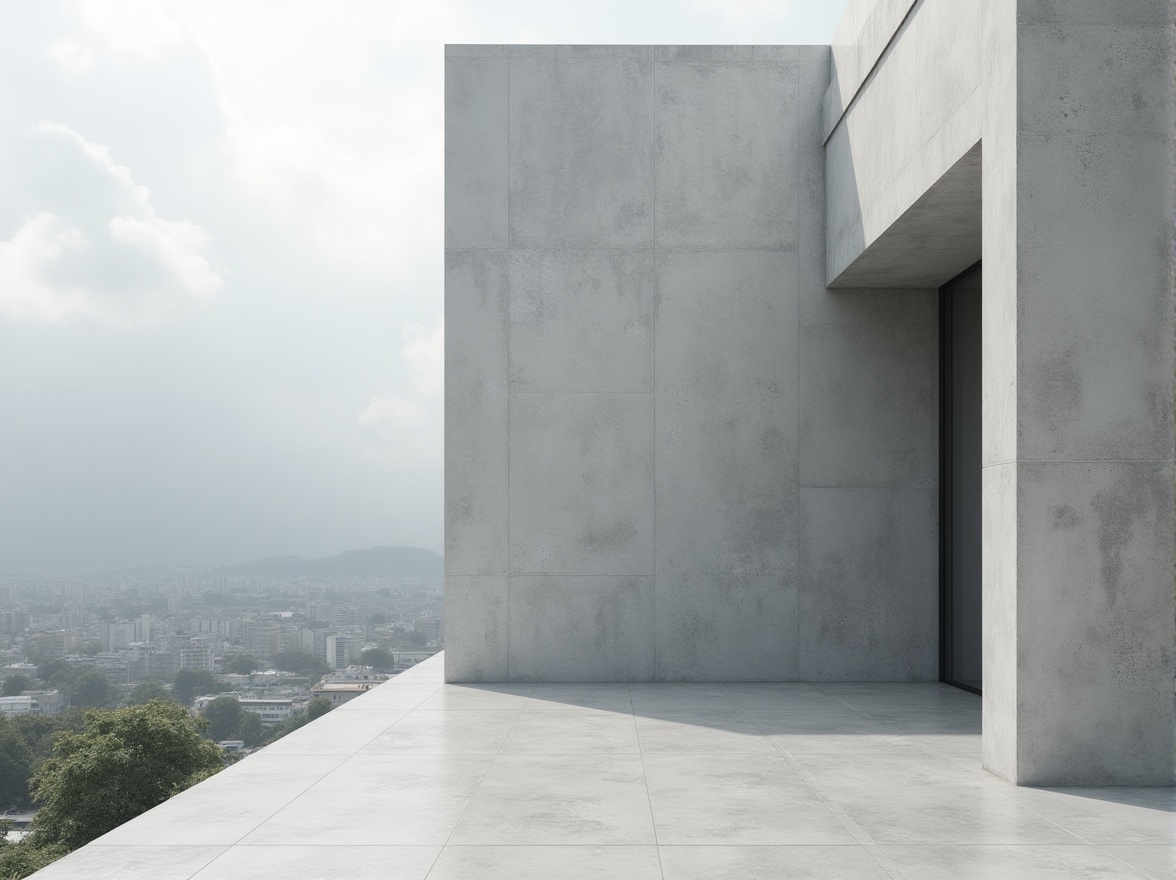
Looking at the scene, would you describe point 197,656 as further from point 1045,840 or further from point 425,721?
point 1045,840

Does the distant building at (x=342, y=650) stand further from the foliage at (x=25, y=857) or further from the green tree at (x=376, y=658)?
the foliage at (x=25, y=857)

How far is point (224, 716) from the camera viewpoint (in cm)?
2077

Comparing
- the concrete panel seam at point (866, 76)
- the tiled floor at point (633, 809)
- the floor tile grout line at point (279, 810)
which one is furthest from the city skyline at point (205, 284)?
the floor tile grout line at point (279, 810)

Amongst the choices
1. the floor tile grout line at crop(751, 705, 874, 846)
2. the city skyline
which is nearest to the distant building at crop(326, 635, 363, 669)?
the city skyline

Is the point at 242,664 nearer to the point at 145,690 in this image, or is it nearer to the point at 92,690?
the point at 145,690

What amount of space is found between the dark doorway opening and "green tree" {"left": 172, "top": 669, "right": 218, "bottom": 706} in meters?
16.5

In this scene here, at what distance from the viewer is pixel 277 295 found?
136 ft

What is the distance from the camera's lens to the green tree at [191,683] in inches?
853

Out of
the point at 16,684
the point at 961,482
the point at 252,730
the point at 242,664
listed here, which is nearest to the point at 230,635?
the point at 242,664

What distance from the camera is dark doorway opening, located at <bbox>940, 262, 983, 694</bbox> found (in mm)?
8414

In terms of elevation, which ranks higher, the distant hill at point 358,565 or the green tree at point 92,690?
the distant hill at point 358,565

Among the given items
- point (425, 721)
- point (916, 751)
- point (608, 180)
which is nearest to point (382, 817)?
point (425, 721)

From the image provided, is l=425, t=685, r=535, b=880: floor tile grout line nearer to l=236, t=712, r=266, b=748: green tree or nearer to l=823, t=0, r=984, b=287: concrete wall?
l=823, t=0, r=984, b=287: concrete wall

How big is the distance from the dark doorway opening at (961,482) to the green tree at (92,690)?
19464mm
